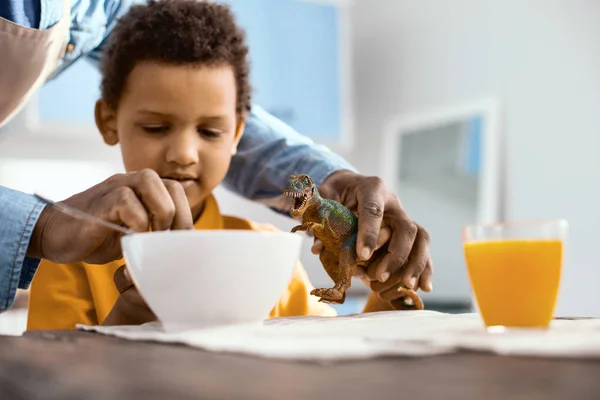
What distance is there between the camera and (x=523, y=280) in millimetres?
588

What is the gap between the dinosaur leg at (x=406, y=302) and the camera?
941mm

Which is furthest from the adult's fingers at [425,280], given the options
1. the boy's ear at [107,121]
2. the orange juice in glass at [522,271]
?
the boy's ear at [107,121]

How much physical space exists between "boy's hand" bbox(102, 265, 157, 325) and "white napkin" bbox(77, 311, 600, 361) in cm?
15

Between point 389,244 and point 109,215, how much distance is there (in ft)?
1.32

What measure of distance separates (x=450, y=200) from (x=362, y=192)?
2.33m

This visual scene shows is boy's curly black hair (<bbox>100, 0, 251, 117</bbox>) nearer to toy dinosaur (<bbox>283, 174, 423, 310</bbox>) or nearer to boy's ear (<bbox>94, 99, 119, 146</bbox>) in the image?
boy's ear (<bbox>94, 99, 119, 146</bbox>)

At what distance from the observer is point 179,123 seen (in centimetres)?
121

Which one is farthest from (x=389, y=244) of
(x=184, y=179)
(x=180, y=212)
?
(x=184, y=179)

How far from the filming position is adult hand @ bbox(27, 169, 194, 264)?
27.9 inches

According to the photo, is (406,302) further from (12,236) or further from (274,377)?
→ (274,377)

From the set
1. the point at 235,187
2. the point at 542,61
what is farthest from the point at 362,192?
the point at 542,61

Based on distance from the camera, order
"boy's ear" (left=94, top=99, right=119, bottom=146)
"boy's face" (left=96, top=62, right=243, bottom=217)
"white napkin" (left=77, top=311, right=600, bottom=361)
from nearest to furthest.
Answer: "white napkin" (left=77, top=311, right=600, bottom=361), "boy's face" (left=96, top=62, right=243, bottom=217), "boy's ear" (left=94, top=99, right=119, bottom=146)

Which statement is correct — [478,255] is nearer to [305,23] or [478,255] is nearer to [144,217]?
[144,217]

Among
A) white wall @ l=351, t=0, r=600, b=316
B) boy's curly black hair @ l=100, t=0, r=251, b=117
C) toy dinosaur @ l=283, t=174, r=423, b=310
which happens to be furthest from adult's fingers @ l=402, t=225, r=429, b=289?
white wall @ l=351, t=0, r=600, b=316
